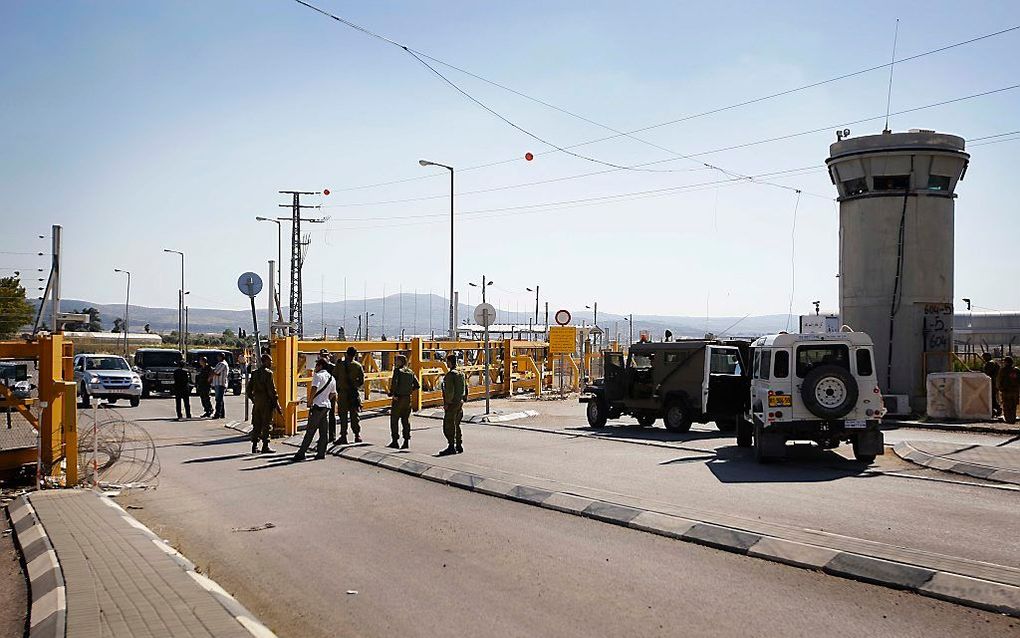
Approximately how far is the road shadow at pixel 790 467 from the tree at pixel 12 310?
50668 millimetres

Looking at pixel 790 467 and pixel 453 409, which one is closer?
pixel 790 467

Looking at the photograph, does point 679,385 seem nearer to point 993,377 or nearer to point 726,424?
point 726,424

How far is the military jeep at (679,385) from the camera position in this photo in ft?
62.2

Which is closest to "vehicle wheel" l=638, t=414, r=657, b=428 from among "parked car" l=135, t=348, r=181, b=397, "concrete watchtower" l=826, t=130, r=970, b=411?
"concrete watchtower" l=826, t=130, r=970, b=411

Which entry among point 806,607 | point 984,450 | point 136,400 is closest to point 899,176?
point 984,450

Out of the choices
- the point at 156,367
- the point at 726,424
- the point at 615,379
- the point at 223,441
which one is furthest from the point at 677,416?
the point at 156,367

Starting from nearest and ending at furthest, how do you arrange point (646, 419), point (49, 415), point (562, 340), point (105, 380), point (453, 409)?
1. point (49, 415)
2. point (453, 409)
3. point (646, 419)
4. point (105, 380)
5. point (562, 340)

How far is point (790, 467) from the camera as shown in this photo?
14203mm

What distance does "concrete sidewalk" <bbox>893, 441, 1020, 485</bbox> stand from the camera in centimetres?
1290

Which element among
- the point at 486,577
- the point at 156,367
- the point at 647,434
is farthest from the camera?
the point at 156,367

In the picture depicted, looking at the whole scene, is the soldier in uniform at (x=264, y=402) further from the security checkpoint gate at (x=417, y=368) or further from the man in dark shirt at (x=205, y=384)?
the man in dark shirt at (x=205, y=384)

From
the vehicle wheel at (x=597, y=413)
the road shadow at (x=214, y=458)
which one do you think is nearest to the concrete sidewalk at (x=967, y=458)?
the vehicle wheel at (x=597, y=413)

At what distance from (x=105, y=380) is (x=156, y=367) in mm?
6997

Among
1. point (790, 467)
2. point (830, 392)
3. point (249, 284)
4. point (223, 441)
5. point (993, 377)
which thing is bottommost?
point (223, 441)
